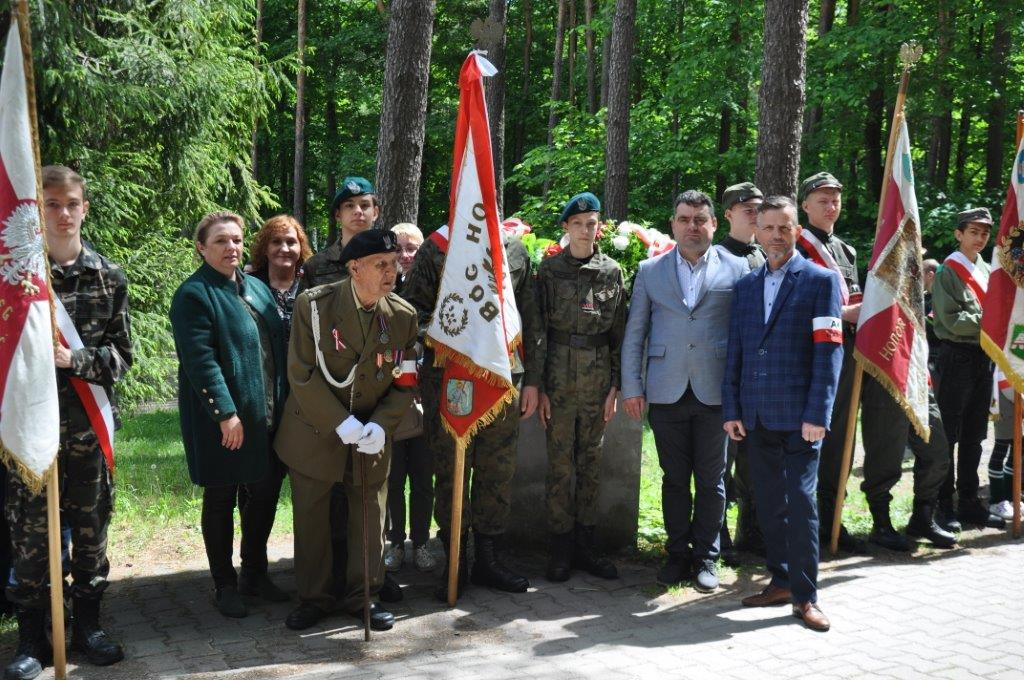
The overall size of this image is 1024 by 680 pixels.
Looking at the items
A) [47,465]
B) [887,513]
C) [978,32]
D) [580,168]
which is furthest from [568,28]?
[47,465]

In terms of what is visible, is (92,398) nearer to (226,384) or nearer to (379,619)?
(226,384)

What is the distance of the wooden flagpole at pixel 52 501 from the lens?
12.9ft

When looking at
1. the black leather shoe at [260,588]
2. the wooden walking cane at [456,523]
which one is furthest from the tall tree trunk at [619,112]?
the black leather shoe at [260,588]

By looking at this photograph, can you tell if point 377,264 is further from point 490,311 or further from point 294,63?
point 294,63

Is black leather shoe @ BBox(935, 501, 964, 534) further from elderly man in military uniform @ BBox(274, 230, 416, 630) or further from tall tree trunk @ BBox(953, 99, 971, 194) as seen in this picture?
tall tree trunk @ BBox(953, 99, 971, 194)

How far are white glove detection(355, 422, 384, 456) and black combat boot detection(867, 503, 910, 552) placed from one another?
3.50 metres

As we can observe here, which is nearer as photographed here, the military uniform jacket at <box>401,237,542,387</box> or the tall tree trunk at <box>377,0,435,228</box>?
the military uniform jacket at <box>401,237,542,387</box>

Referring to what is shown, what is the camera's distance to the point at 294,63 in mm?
14992

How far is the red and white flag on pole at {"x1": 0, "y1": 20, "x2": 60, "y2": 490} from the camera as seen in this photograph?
396 cm

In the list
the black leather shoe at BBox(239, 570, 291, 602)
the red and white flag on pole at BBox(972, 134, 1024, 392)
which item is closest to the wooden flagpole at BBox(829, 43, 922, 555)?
the red and white flag on pole at BBox(972, 134, 1024, 392)

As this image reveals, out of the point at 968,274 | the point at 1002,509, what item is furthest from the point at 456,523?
the point at 1002,509

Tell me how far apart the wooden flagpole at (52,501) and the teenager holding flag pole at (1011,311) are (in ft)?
18.7

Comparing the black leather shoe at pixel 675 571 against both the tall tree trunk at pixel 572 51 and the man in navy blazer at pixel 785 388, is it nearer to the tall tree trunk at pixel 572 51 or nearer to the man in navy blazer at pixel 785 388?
the man in navy blazer at pixel 785 388

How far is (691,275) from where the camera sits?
Result: 5.39m
